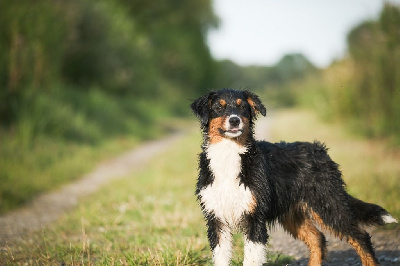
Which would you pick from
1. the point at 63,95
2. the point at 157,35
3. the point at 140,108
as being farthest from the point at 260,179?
the point at 157,35

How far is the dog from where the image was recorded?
4234 millimetres

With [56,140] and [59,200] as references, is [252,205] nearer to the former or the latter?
[59,200]

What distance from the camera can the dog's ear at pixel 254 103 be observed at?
4.66 meters

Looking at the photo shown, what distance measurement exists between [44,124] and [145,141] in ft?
24.5

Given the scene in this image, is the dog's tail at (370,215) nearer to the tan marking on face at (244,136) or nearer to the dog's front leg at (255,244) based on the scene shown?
the dog's front leg at (255,244)

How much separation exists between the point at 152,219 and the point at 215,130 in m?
3.16

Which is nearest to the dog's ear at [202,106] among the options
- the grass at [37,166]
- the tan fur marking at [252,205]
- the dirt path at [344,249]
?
the tan fur marking at [252,205]

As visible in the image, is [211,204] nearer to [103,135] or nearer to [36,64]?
[36,64]

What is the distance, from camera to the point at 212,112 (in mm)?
4609

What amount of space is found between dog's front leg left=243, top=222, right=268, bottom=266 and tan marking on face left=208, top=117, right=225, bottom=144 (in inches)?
35.2

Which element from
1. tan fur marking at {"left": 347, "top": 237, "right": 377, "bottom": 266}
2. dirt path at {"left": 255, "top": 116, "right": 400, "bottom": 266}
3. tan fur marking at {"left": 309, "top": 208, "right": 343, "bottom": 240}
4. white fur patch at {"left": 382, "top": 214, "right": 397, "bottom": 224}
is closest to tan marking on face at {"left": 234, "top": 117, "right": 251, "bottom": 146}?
tan fur marking at {"left": 309, "top": 208, "right": 343, "bottom": 240}


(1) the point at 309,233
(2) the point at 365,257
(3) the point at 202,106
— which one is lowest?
(2) the point at 365,257

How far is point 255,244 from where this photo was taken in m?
4.14

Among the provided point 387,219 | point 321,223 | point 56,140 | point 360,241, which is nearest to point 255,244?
point 321,223
